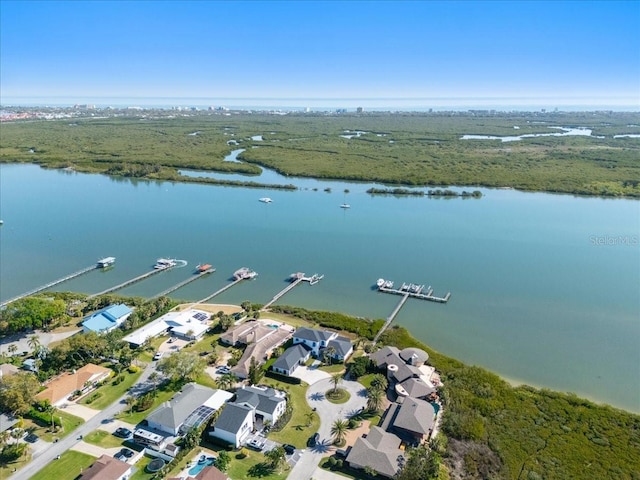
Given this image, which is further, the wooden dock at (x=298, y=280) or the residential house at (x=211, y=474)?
the wooden dock at (x=298, y=280)

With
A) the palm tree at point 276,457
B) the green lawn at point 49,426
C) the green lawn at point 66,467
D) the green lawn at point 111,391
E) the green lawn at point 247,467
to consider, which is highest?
the palm tree at point 276,457

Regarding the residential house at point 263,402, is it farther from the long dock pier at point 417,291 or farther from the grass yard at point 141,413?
the long dock pier at point 417,291

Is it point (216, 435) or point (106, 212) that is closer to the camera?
point (216, 435)

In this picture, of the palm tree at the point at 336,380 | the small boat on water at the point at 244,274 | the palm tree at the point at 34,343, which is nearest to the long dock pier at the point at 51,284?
the palm tree at the point at 34,343

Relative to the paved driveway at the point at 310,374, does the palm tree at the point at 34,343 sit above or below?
above

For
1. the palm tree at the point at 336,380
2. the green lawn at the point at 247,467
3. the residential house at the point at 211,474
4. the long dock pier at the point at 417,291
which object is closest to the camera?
the residential house at the point at 211,474

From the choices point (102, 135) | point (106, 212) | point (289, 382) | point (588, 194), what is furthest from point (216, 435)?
point (102, 135)

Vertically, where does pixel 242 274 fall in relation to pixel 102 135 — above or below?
below

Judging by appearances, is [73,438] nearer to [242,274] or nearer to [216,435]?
[216,435]

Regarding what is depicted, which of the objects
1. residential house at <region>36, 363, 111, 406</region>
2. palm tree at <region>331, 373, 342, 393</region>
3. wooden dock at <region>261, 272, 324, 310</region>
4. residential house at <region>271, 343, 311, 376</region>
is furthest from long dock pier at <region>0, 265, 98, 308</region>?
palm tree at <region>331, 373, 342, 393</region>
